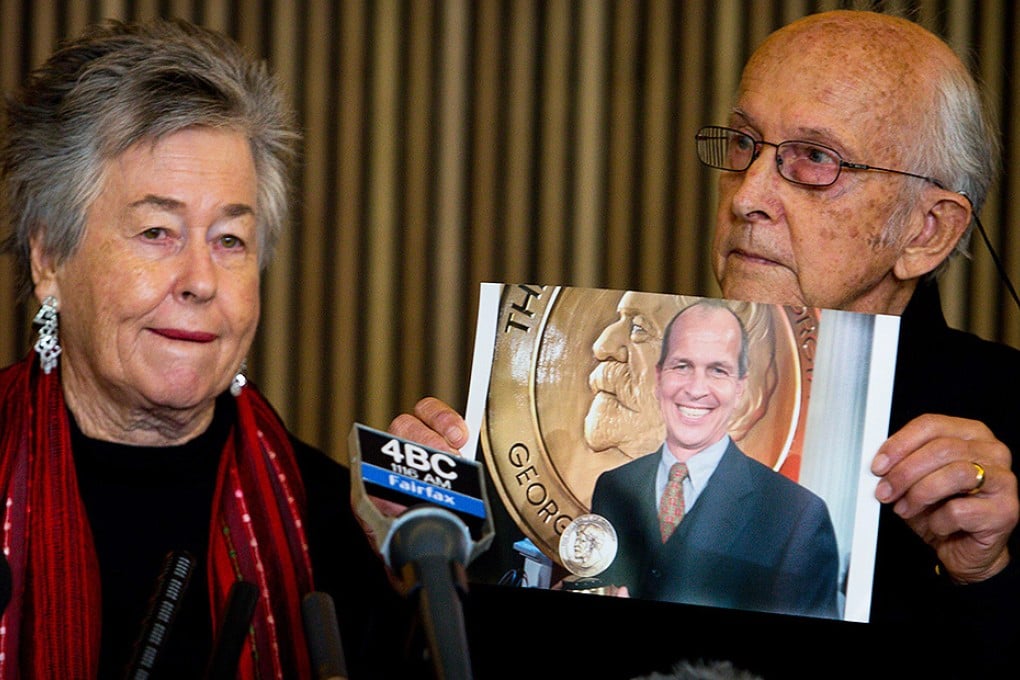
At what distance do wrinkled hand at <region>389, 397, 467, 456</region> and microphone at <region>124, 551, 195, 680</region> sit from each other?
46 centimetres

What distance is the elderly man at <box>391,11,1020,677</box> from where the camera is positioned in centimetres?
173

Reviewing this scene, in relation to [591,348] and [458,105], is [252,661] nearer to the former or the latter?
[591,348]

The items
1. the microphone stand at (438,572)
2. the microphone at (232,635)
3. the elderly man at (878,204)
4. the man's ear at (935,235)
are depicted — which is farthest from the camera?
the man's ear at (935,235)

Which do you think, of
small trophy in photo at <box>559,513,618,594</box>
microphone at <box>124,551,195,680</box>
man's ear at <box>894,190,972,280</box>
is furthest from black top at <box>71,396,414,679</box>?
man's ear at <box>894,190,972,280</box>

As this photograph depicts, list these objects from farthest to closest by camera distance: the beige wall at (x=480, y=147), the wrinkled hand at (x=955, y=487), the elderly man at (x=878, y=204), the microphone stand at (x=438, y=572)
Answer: the beige wall at (x=480, y=147), the elderly man at (x=878, y=204), the wrinkled hand at (x=955, y=487), the microphone stand at (x=438, y=572)

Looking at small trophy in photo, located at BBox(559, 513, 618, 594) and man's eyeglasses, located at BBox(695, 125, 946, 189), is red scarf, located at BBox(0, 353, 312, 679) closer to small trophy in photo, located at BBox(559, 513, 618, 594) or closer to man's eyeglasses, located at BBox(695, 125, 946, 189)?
small trophy in photo, located at BBox(559, 513, 618, 594)

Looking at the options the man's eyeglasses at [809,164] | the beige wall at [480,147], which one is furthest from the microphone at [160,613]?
the beige wall at [480,147]

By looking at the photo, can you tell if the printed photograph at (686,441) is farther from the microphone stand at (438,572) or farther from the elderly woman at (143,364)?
the microphone stand at (438,572)

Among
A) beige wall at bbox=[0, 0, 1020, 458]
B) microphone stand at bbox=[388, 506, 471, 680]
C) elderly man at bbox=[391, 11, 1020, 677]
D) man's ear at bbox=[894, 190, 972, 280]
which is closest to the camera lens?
microphone stand at bbox=[388, 506, 471, 680]

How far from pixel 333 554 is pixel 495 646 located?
374mm

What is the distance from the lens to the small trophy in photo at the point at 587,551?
4.97 feet

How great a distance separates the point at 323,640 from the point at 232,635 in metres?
0.08

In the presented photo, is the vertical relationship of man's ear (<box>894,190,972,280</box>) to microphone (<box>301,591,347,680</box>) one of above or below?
above

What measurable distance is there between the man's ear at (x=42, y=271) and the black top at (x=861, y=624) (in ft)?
2.53
